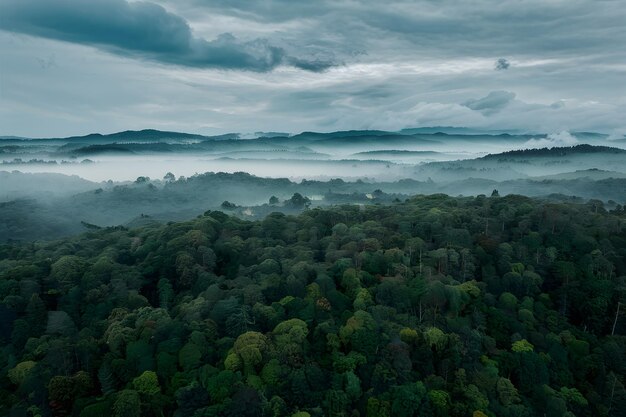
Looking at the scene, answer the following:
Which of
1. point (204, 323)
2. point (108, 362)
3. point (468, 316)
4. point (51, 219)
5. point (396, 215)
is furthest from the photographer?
point (51, 219)

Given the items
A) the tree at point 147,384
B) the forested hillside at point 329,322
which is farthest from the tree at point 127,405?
the tree at point 147,384

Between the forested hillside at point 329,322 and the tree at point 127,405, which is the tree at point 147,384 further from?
the tree at point 127,405

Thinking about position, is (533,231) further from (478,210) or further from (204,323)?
(204,323)

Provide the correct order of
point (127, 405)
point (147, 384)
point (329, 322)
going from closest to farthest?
point (127, 405)
point (147, 384)
point (329, 322)

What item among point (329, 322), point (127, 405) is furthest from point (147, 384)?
point (329, 322)

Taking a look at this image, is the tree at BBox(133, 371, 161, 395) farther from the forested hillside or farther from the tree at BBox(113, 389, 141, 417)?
the tree at BBox(113, 389, 141, 417)

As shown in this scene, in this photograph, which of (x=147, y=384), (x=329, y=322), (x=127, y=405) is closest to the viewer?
(x=127, y=405)

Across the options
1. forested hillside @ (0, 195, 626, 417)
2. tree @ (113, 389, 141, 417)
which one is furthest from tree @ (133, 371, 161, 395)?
tree @ (113, 389, 141, 417)

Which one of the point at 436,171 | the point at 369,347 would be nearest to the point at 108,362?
the point at 369,347

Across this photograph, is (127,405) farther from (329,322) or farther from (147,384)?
(329,322)
